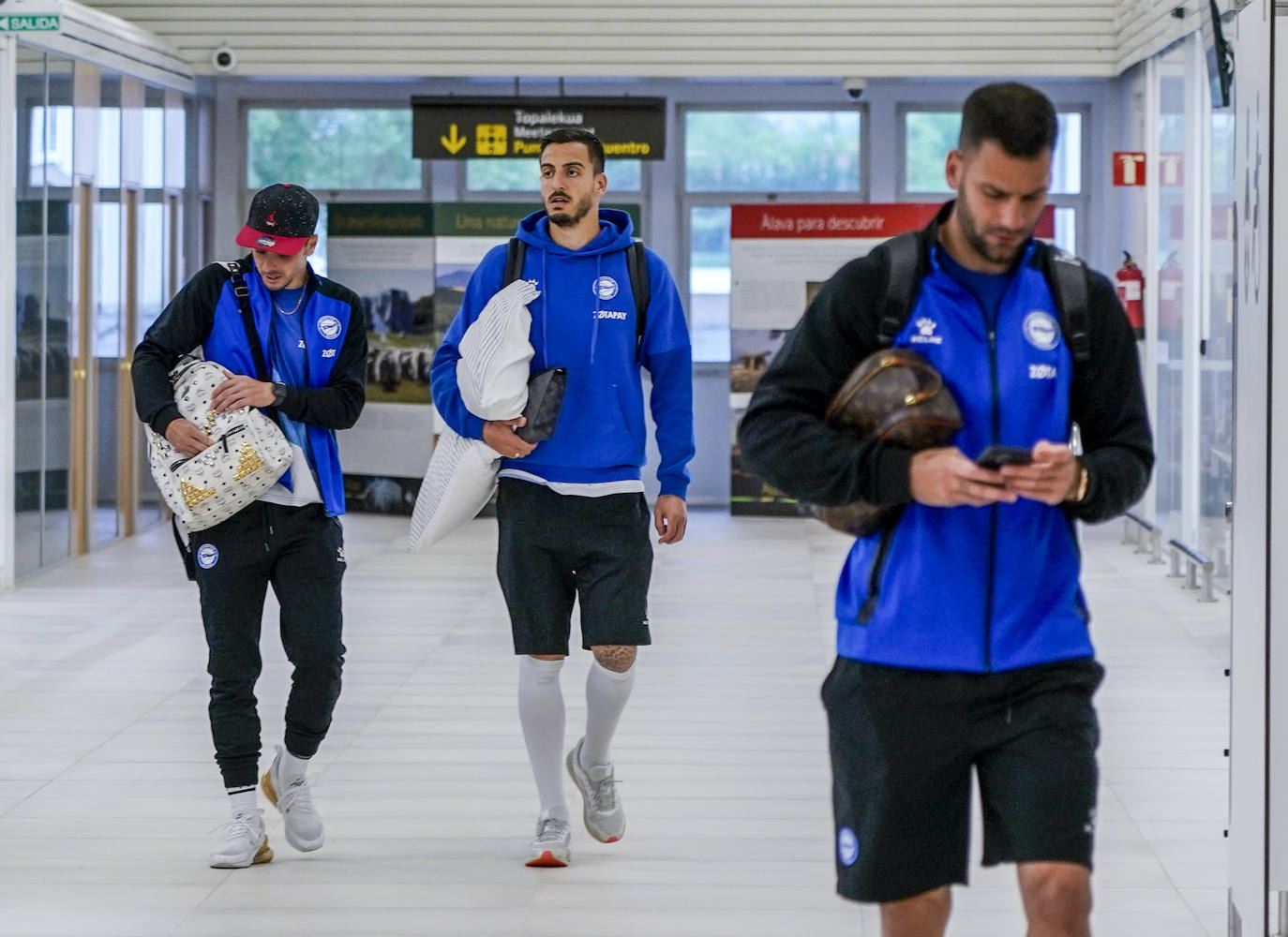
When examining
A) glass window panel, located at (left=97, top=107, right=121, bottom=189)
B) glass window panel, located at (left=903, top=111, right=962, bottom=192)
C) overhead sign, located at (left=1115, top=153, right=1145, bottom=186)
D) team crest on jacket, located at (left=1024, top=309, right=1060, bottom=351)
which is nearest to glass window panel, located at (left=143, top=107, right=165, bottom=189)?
glass window panel, located at (left=97, top=107, right=121, bottom=189)

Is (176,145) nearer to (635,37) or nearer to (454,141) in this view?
(454,141)

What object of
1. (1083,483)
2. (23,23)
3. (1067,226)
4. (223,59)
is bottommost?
(1083,483)

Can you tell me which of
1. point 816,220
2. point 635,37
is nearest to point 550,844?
point 816,220

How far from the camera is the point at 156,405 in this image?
15.3 ft

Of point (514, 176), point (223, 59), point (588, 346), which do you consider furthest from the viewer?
point (514, 176)

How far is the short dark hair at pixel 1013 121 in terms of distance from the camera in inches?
99.7

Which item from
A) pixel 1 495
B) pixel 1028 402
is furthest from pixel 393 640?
pixel 1028 402

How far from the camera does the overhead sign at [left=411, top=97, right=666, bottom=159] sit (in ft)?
45.9

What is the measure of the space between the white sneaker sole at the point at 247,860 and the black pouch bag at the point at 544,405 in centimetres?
125

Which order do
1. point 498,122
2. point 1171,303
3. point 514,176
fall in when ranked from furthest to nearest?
1. point 514,176
2. point 498,122
3. point 1171,303

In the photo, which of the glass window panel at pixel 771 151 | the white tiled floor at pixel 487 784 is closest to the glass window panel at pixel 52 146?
the white tiled floor at pixel 487 784

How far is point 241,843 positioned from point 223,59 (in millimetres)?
10754

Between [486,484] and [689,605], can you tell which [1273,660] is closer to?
[486,484]

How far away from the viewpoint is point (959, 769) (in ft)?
8.78
